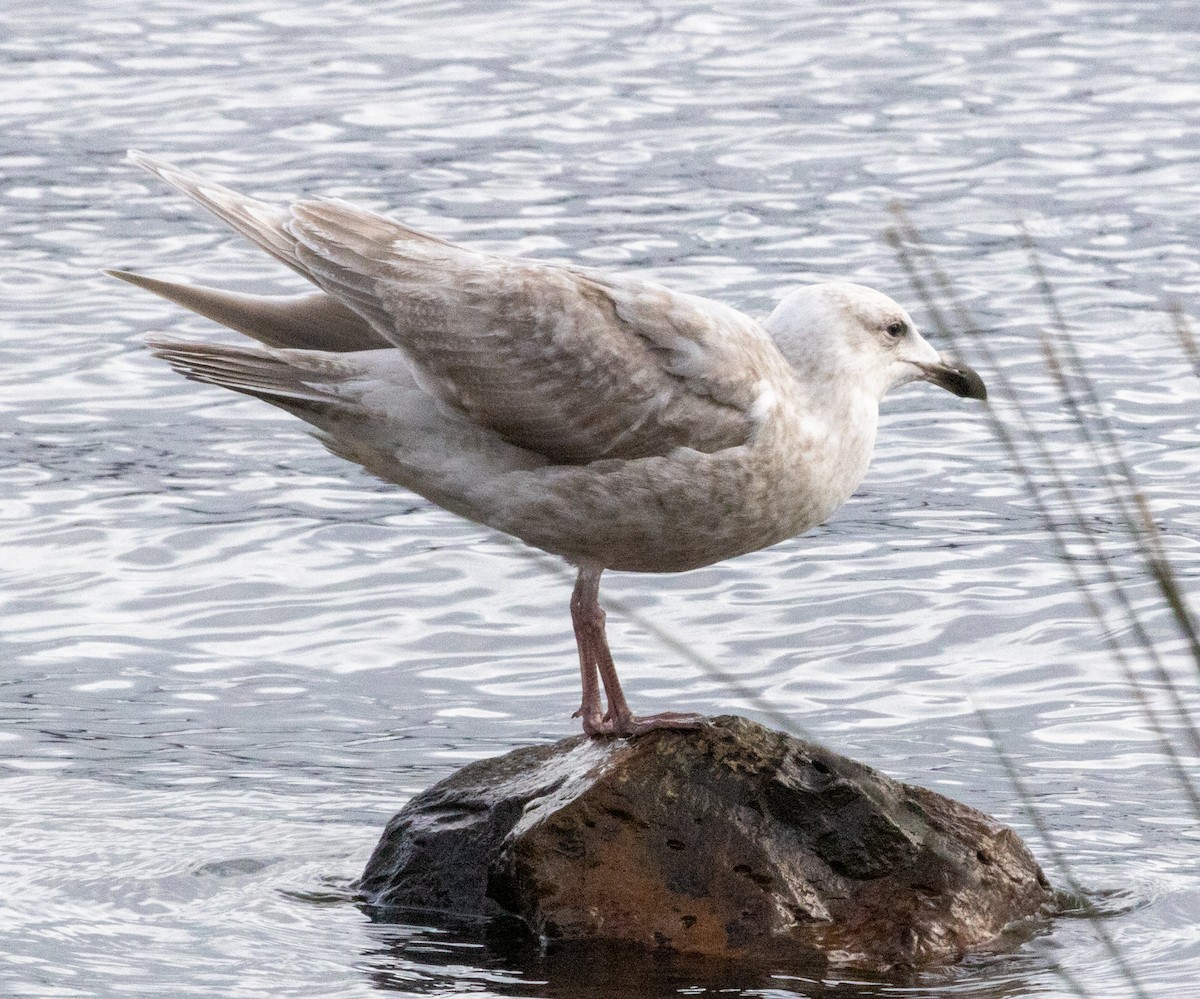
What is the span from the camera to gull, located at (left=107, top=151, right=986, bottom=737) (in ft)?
21.9

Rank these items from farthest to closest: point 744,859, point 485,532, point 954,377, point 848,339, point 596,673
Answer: point 485,532 < point 954,377 < point 596,673 < point 848,339 < point 744,859

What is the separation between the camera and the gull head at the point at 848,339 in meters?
7.00

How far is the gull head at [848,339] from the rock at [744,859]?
1.13 metres

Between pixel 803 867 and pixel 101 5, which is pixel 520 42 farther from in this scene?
pixel 803 867

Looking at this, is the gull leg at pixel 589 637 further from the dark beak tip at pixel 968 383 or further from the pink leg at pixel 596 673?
the dark beak tip at pixel 968 383

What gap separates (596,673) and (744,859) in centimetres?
83

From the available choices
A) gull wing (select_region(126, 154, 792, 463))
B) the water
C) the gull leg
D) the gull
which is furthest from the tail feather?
the water

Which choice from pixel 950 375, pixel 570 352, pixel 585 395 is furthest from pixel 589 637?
pixel 950 375

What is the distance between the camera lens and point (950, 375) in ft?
23.8

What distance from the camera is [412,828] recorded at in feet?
23.4

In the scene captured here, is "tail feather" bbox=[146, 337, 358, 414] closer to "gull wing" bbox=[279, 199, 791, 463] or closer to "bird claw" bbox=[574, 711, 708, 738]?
"gull wing" bbox=[279, 199, 791, 463]

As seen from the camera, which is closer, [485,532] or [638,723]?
[638,723]

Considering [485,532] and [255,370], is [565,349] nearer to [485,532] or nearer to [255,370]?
[255,370]

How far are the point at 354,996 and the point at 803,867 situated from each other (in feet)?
4.52
